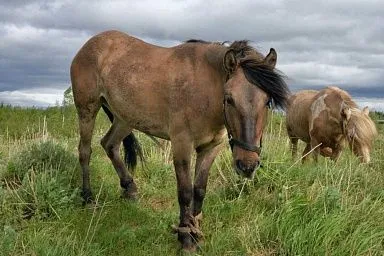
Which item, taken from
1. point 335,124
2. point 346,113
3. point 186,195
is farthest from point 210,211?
point 335,124

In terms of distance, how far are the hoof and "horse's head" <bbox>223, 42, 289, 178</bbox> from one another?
280 centimetres

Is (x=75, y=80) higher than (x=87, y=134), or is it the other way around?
(x=75, y=80)

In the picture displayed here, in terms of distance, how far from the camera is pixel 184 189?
528 cm

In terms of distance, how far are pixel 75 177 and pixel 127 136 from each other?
3.21 feet

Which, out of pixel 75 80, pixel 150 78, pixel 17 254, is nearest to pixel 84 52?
pixel 75 80

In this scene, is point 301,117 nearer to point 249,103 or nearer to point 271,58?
point 271,58

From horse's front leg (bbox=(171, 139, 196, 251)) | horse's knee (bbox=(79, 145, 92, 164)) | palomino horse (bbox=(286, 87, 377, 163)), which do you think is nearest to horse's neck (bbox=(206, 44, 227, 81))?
horse's front leg (bbox=(171, 139, 196, 251))

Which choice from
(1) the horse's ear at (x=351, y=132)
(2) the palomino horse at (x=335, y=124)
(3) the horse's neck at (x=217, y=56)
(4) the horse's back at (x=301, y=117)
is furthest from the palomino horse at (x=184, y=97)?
(4) the horse's back at (x=301, y=117)

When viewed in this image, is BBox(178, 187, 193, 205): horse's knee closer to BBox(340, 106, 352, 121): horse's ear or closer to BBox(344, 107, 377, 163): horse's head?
BBox(344, 107, 377, 163): horse's head

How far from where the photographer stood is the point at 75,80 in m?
6.86

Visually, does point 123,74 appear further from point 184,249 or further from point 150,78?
point 184,249

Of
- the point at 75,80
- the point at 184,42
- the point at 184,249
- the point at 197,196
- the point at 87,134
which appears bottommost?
the point at 184,249

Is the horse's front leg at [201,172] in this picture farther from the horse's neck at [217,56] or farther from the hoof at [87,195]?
the hoof at [87,195]

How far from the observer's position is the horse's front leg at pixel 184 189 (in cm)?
521
